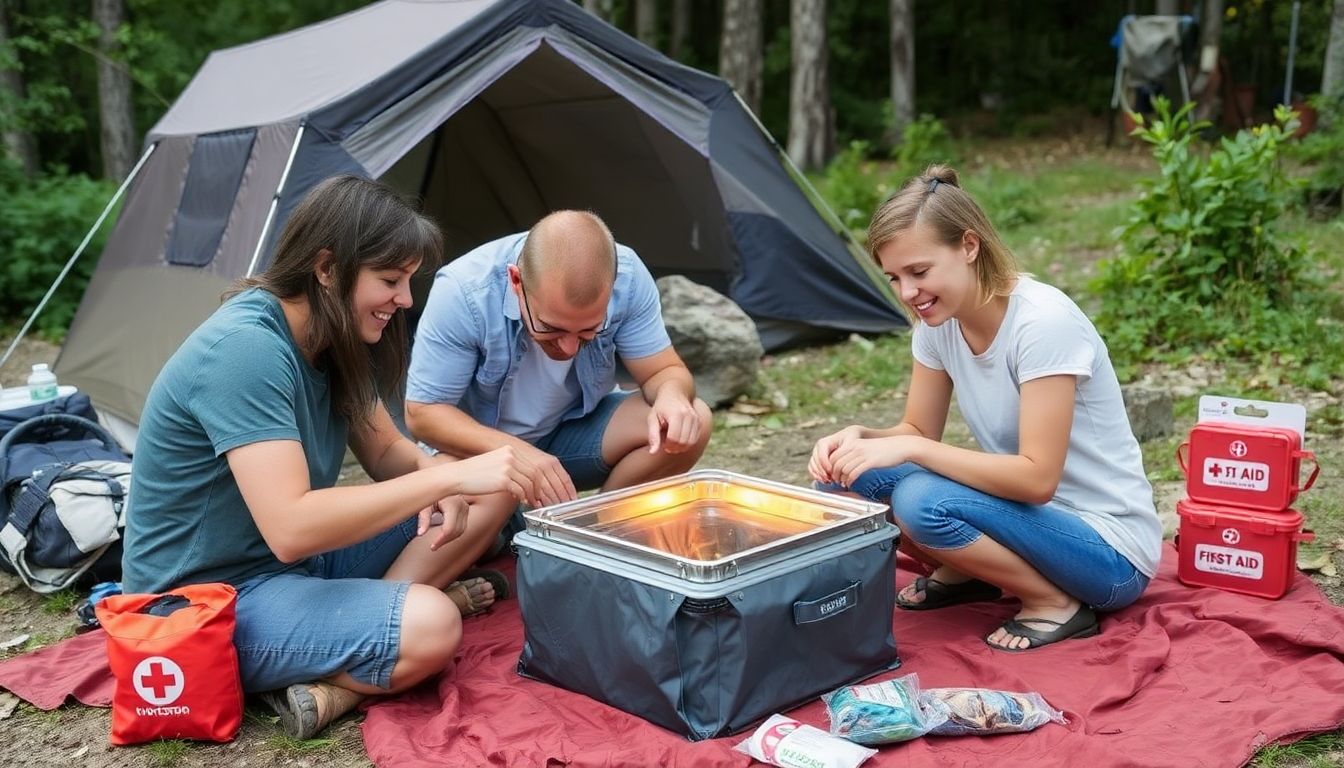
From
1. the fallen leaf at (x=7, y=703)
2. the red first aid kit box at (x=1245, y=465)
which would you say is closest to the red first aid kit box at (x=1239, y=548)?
the red first aid kit box at (x=1245, y=465)

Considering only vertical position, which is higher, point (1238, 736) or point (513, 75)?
point (513, 75)

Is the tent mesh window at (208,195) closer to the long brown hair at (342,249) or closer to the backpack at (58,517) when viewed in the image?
the backpack at (58,517)

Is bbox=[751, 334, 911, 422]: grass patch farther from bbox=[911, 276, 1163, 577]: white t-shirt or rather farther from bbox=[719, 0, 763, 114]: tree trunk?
bbox=[719, 0, 763, 114]: tree trunk

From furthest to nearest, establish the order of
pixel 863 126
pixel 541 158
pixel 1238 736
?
pixel 863 126
pixel 541 158
pixel 1238 736

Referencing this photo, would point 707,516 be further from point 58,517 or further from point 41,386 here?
point 41,386

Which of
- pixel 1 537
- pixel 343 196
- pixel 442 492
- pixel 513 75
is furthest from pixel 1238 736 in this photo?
pixel 513 75

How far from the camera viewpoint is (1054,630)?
2.73 metres

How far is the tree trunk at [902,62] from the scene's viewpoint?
45.2 feet

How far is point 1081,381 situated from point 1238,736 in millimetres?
779

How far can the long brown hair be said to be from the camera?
7.85 ft

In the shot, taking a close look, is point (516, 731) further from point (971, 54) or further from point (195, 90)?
point (971, 54)

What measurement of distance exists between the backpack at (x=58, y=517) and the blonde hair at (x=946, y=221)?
2.13 m

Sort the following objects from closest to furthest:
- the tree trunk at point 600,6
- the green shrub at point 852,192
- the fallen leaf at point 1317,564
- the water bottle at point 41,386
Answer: the fallen leaf at point 1317,564 → the water bottle at point 41,386 → the green shrub at point 852,192 → the tree trunk at point 600,6

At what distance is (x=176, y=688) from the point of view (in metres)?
2.37
